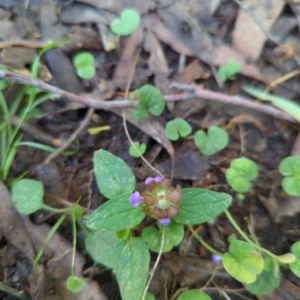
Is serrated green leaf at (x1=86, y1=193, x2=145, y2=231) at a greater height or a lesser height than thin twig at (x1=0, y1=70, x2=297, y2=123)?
lesser

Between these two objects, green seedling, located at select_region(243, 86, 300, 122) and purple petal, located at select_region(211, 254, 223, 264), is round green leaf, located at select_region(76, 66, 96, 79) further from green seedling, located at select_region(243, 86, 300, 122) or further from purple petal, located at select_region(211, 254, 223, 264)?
purple petal, located at select_region(211, 254, 223, 264)

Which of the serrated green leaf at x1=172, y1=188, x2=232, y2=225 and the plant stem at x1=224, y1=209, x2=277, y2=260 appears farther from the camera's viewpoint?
the plant stem at x1=224, y1=209, x2=277, y2=260

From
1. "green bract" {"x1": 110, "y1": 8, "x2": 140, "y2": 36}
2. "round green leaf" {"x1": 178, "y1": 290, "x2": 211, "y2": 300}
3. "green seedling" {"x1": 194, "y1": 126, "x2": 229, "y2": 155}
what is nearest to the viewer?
"round green leaf" {"x1": 178, "y1": 290, "x2": 211, "y2": 300}

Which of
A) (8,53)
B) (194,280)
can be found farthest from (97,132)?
(194,280)

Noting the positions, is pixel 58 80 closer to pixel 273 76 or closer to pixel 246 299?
pixel 273 76

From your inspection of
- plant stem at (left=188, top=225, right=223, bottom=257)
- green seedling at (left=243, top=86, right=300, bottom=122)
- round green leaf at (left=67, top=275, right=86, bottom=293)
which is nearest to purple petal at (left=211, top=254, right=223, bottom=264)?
plant stem at (left=188, top=225, right=223, bottom=257)

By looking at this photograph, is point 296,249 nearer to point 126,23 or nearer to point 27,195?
point 27,195

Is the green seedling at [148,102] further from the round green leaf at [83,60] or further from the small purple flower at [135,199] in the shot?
the small purple flower at [135,199]
